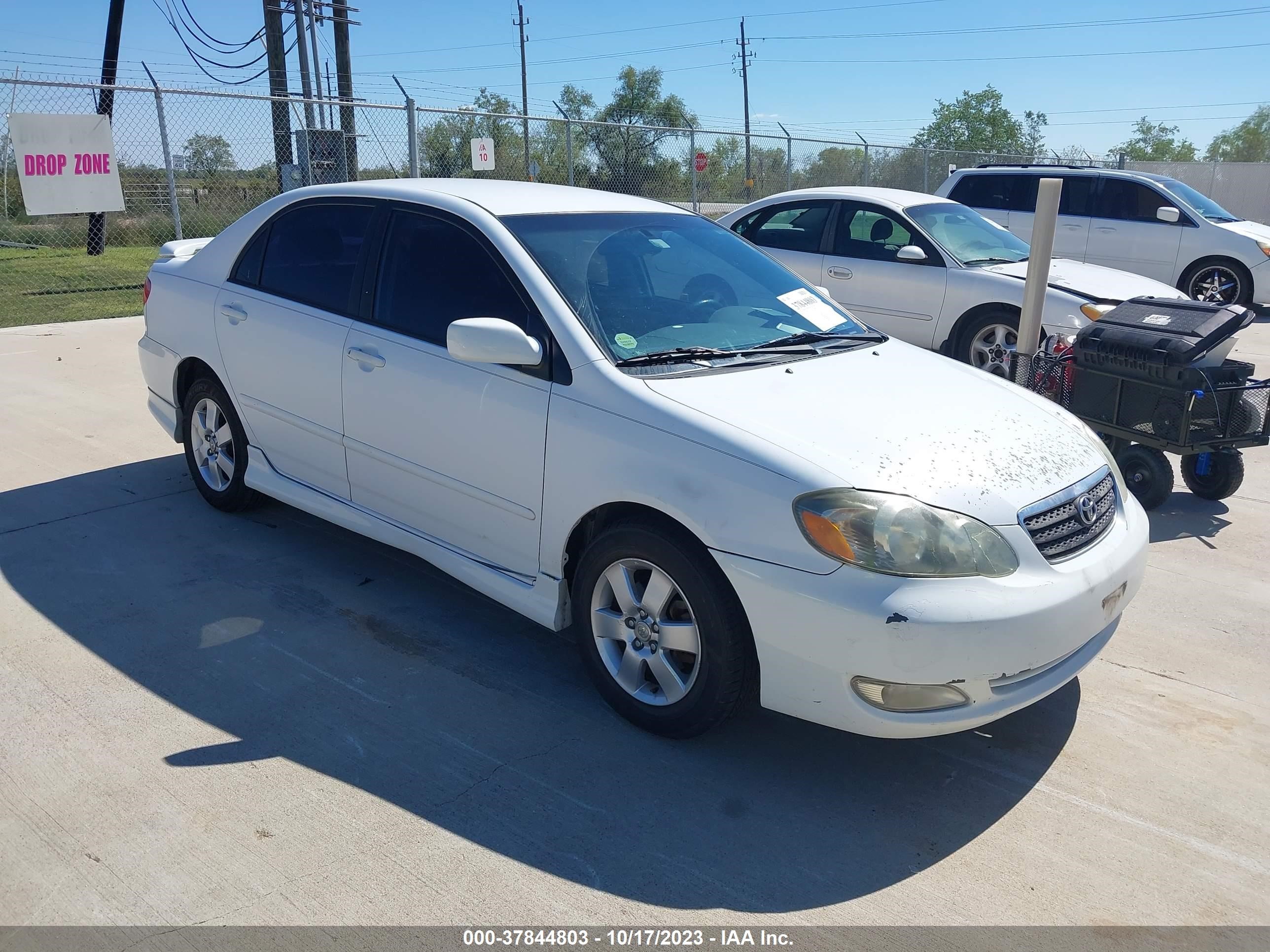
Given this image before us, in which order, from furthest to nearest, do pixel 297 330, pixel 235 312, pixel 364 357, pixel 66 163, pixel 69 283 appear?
pixel 69 283 → pixel 66 163 → pixel 235 312 → pixel 297 330 → pixel 364 357

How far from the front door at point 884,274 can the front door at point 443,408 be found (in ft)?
16.6

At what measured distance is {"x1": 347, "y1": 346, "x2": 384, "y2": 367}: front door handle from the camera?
425cm

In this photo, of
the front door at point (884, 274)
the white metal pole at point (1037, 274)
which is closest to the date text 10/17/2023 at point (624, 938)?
the white metal pole at point (1037, 274)

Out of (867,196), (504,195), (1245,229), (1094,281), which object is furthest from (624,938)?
(1245,229)

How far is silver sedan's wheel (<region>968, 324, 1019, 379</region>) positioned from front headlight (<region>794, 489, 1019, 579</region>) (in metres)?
4.97

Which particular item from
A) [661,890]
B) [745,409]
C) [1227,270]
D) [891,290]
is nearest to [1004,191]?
[1227,270]

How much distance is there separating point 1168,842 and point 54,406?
24.7ft

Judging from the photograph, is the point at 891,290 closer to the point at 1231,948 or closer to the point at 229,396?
the point at 229,396

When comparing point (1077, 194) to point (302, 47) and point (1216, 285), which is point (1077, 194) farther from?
point (302, 47)

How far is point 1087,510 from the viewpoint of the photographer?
3414 mm

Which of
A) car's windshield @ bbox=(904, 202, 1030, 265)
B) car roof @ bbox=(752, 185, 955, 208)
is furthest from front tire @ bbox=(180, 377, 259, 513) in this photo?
car's windshield @ bbox=(904, 202, 1030, 265)

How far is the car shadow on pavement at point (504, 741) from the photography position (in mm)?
2943

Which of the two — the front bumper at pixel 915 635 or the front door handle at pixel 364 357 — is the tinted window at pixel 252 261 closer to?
the front door handle at pixel 364 357

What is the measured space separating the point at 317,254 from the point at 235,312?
1.90 ft
